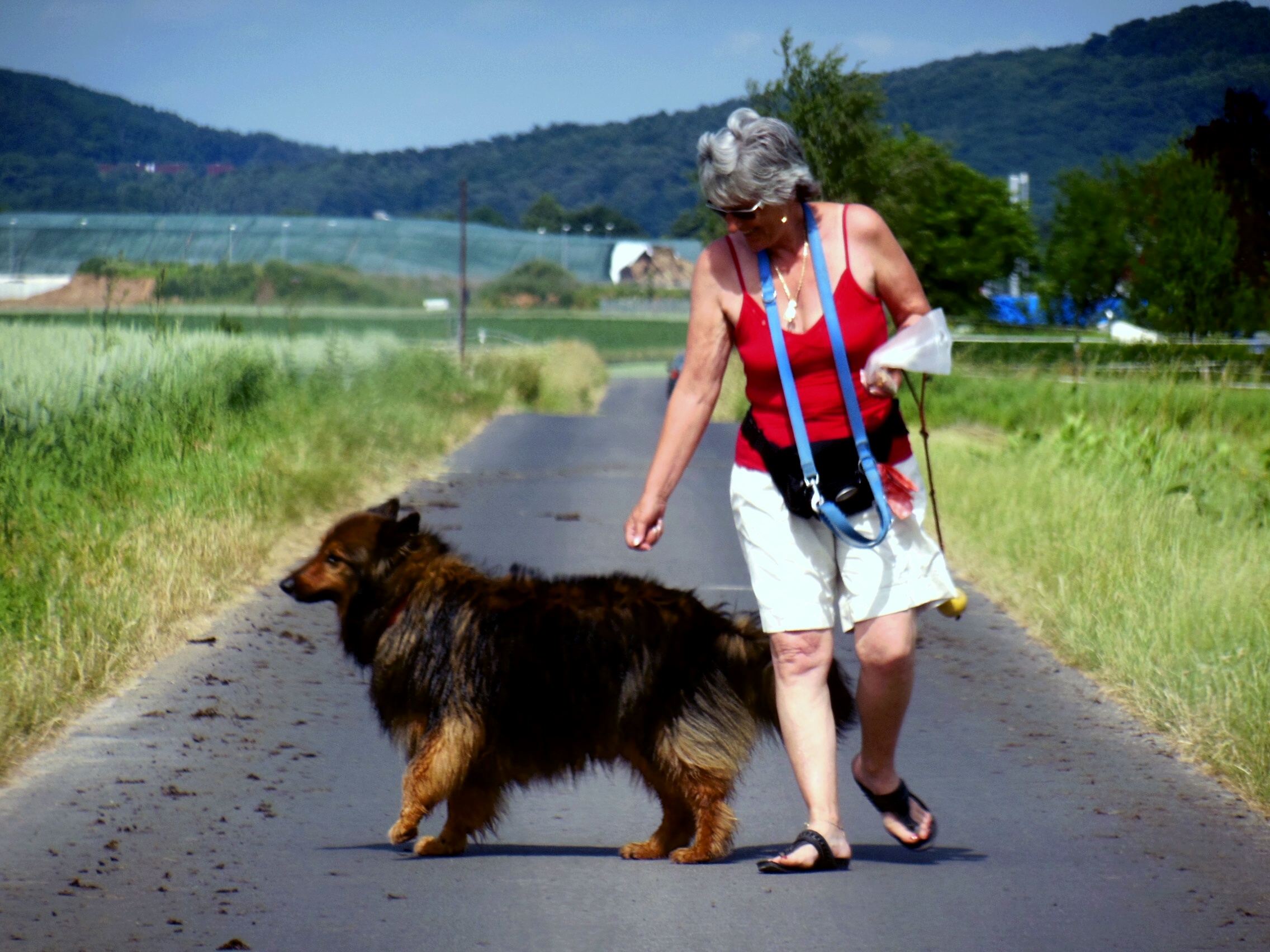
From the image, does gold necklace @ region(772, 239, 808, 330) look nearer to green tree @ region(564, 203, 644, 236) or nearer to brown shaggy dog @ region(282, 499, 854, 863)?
brown shaggy dog @ region(282, 499, 854, 863)

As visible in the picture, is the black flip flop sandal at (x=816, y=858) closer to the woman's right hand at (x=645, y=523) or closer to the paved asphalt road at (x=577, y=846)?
the paved asphalt road at (x=577, y=846)

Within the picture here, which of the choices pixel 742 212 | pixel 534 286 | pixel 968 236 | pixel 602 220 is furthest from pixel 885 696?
pixel 602 220

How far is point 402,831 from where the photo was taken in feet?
15.5

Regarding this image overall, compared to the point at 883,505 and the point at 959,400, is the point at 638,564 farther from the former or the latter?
the point at 959,400

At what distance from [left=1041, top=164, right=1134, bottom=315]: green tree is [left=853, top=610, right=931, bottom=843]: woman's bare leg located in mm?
56927

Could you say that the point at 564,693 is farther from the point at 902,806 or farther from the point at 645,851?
the point at 902,806

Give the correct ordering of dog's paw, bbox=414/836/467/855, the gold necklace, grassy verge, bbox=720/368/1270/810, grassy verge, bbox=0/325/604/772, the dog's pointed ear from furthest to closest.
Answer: grassy verge, bbox=0/325/604/772 → grassy verge, bbox=720/368/1270/810 → the dog's pointed ear → dog's paw, bbox=414/836/467/855 → the gold necklace

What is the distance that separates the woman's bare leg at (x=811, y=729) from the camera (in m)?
4.35

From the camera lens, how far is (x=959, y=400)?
25.3 meters

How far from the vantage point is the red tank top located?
4.26 metres

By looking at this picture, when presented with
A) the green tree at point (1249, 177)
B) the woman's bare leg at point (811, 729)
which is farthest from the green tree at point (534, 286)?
the woman's bare leg at point (811, 729)

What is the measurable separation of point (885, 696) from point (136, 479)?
24.2 feet

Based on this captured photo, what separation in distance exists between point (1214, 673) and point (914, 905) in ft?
9.24

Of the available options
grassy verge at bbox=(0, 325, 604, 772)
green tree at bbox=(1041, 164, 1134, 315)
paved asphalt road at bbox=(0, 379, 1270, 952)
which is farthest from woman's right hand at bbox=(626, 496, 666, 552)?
green tree at bbox=(1041, 164, 1134, 315)
